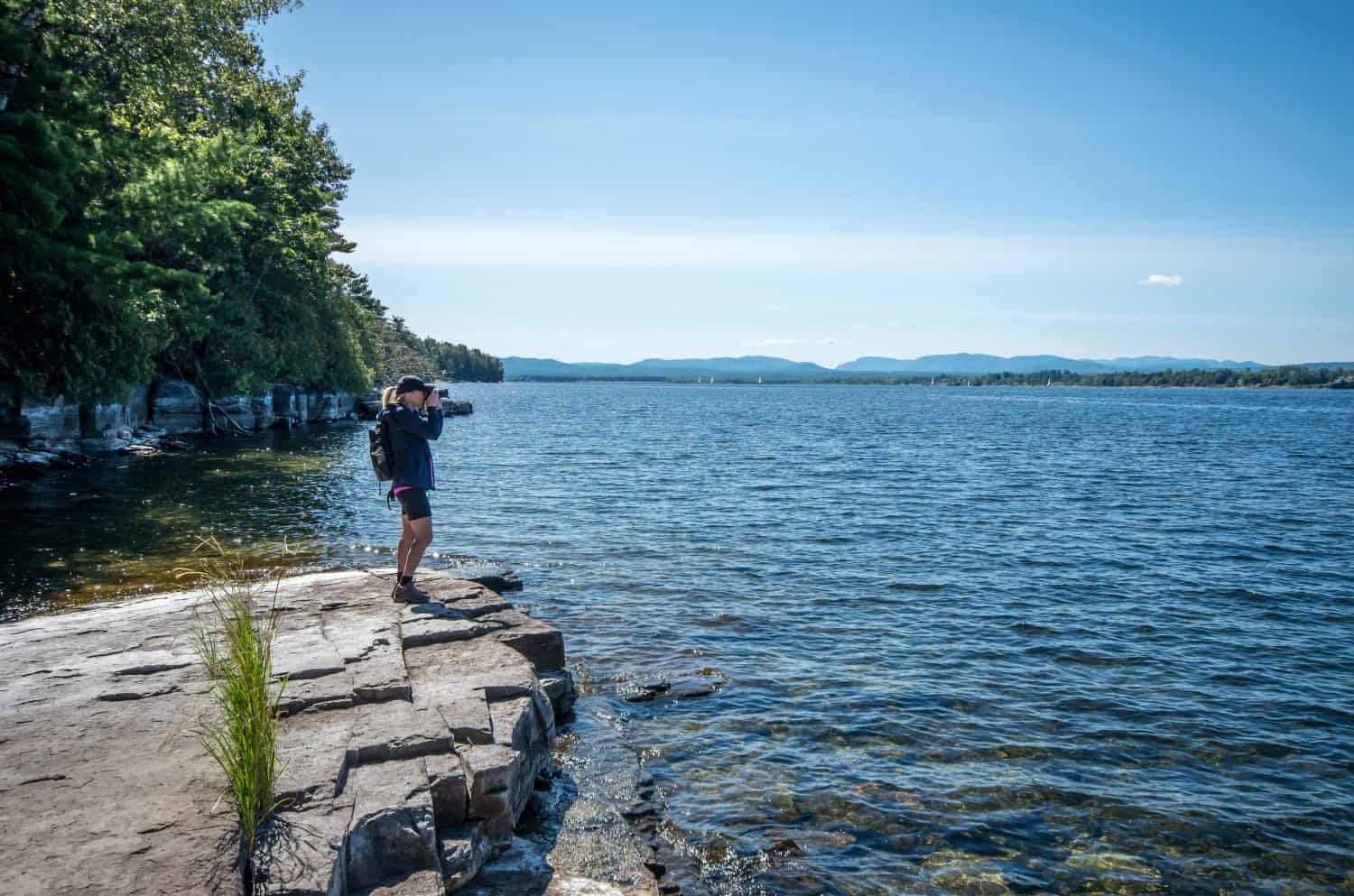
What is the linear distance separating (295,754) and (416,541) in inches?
164

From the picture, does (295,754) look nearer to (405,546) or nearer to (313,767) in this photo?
(313,767)

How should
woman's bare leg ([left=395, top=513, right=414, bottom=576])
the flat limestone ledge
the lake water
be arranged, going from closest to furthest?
the flat limestone ledge, the lake water, woman's bare leg ([left=395, top=513, right=414, bottom=576])

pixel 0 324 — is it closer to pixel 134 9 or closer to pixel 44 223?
pixel 44 223

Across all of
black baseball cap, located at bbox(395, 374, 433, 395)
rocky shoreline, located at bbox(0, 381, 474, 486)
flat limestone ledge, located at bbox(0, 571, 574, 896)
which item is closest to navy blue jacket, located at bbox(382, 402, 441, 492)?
black baseball cap, located at bbox(395, 374, 433, 395)

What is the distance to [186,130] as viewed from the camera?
34125mm

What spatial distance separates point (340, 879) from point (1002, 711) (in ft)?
25.3

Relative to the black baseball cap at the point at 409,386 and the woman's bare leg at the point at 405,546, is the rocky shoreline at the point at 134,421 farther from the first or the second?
the black baseball cap at the point at 409,386

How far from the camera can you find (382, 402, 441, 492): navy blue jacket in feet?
30.3

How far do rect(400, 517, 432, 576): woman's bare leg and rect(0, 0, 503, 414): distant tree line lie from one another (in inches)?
644

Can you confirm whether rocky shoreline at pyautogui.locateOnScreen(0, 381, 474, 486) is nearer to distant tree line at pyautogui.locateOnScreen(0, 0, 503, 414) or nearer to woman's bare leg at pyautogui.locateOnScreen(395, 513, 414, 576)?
distant tree line at pyautogui.locateOnScreen(0, 0, 503, 414)

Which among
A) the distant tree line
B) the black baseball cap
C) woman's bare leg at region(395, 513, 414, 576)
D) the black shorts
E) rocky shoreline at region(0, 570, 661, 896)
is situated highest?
the distant tree line

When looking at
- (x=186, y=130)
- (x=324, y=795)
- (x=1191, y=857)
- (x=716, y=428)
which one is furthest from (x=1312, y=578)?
(x=716, y=428)

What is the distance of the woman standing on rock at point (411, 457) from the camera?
9250 millimetres

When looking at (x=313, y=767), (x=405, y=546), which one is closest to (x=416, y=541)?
(x=405, y=546)
